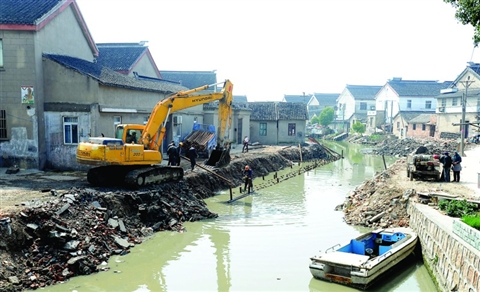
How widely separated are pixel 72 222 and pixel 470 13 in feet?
43.3

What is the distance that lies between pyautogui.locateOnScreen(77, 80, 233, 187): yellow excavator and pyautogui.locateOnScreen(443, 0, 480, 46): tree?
9704mm

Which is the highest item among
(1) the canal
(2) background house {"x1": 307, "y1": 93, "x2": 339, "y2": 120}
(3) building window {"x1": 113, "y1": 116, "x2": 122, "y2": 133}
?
(2) background house {"x1": 307, "y1": 93, "x2": 339, "y2": 120}

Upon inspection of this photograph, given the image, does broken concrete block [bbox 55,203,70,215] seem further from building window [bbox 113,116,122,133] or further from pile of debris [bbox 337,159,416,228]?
pile of debris [bbox 337,159,416,228]

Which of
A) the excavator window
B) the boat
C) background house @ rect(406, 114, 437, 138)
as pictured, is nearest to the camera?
the boat

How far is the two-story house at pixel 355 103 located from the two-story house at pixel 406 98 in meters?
6.41

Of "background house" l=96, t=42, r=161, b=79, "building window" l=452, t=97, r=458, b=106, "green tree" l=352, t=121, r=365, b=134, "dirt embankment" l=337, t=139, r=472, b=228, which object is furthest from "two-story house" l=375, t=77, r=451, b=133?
"dirt embankment" l=337, t=139, r=472, b=228

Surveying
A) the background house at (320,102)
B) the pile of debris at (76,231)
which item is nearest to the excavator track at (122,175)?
the pile of debris at (76,231)

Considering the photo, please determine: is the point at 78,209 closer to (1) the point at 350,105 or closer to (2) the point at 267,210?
(2) the point at 267,210

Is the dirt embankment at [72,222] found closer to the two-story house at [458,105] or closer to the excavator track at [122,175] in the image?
the excavator track at [122,175]

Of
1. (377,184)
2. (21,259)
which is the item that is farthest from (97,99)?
(377,184)

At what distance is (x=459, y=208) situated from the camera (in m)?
12.7

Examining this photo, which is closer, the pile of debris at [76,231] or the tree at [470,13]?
the pile of debris at [76,231]

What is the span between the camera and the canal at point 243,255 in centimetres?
1032

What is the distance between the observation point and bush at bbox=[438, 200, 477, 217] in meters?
12.4
